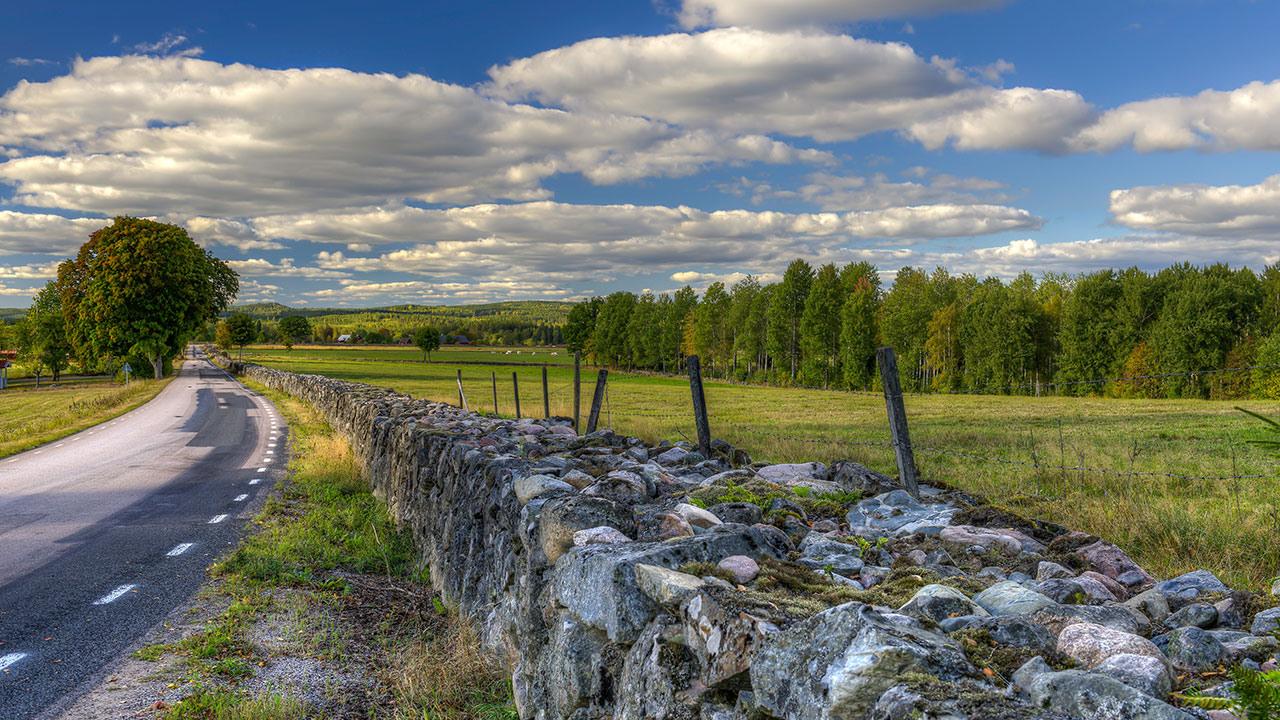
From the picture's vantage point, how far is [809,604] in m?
3.10

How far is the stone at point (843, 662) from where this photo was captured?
2.21 meters

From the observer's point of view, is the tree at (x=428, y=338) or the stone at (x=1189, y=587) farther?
the tree at (x=428, y=338)

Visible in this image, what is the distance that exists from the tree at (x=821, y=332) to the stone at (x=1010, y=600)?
71.8 meters

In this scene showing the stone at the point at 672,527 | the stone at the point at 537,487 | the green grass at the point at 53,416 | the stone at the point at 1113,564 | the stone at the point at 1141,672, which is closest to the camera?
the stone at the point at 1141,672

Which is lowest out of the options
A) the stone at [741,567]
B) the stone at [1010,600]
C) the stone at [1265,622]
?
the stone at [1265,622]

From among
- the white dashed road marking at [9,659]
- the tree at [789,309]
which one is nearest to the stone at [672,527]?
the white dashed road marking at [9,659]

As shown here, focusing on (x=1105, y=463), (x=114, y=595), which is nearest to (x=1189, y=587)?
(x=114, y=595)

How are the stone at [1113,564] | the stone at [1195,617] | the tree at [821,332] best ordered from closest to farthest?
the stone at [1195,617], the stone at [1113,564], the tree at [821,332]

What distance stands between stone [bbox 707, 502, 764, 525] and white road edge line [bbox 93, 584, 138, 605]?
6290 millimetres

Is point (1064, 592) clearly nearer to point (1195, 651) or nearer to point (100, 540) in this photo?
point (1195, 651)

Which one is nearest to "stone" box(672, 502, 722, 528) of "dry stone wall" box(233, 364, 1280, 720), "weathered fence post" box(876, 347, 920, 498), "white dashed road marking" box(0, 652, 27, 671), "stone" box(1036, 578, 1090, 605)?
"dry stone wall" box(233, 364, 1280, 720)

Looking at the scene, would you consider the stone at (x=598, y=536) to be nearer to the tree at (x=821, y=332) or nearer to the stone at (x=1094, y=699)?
the stone at (x=1094, y=699)

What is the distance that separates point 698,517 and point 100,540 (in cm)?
910

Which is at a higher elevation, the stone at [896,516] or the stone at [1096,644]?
the stone at [1096,644]
